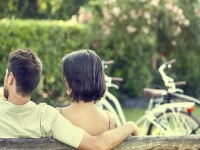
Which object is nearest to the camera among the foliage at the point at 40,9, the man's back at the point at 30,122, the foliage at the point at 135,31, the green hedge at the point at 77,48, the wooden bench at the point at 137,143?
the wooden bench at the point at 137,143

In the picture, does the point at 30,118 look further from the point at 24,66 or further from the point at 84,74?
the point at 84,74

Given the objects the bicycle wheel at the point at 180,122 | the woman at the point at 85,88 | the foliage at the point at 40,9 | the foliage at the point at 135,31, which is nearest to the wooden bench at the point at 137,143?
the woman at the point at 85,88

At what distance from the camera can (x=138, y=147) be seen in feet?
11.4

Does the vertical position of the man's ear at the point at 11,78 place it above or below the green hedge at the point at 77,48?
above

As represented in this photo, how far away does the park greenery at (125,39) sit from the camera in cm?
1136

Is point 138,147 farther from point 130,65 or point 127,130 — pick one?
point 130,65

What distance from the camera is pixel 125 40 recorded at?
12.8 meters

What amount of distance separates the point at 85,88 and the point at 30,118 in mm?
344

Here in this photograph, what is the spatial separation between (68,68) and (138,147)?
59cm

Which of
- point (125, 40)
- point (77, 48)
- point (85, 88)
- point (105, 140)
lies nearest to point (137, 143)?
point (105, 140)

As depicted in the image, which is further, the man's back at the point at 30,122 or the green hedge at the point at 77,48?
the green hedge at the point at 77,48

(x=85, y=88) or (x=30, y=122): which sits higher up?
(x=85, y=88)

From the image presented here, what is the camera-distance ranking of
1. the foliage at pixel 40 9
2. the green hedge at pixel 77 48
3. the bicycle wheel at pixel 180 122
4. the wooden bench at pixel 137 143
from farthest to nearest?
the foliage at pixel 40 9 < the green hedge at pixel 77 48 < the bicycle wheel at pixel 180 122 < the wooden bench at pixel 137 143

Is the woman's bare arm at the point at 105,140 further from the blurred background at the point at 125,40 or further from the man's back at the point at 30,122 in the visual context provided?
the blurred background at the point at 125,40
